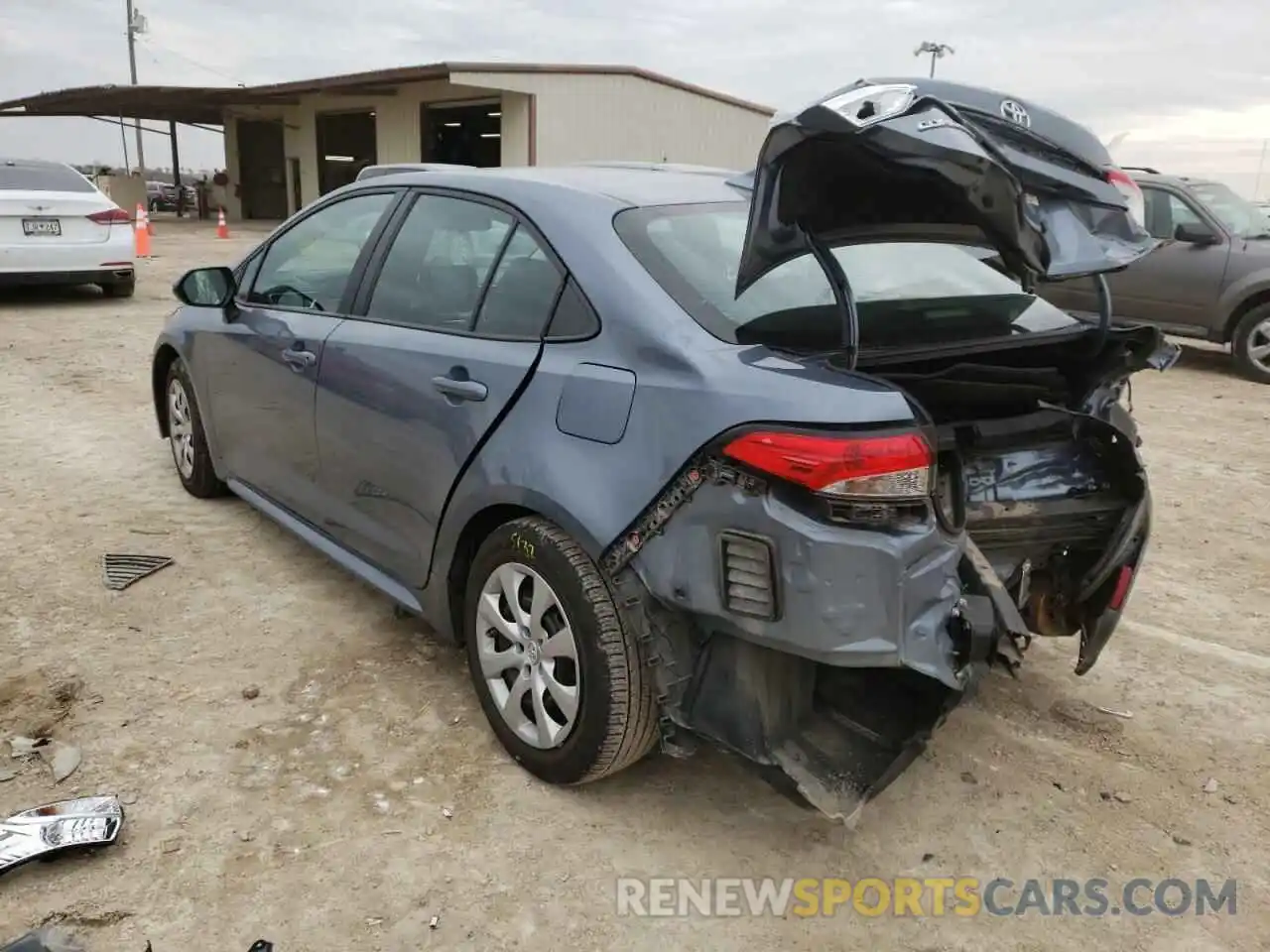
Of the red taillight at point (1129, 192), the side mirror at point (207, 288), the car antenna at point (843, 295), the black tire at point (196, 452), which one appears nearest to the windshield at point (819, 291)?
the car antenna at point (843, 295)

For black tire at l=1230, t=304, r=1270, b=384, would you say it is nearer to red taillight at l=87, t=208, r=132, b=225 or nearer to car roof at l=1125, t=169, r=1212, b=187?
car roof at l=1125, t=169, r=1212, b=187

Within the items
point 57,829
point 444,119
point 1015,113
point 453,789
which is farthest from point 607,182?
point 444,119

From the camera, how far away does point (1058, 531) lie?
280 centimetres

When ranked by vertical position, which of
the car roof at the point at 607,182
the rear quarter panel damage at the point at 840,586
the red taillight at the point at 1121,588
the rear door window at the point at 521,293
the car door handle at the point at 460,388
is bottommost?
the red taillight at the point at 1121,588

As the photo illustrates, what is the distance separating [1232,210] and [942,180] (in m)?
8.78

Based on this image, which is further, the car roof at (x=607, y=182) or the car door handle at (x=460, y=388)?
the car roof at (x=607, y=182)

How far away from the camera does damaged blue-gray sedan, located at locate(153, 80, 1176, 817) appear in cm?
213

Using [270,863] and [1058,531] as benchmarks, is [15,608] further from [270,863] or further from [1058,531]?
[1058,531]

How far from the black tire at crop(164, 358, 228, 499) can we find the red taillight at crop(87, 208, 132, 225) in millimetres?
6639

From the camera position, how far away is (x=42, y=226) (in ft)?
32.9

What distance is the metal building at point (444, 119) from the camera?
19984 mm

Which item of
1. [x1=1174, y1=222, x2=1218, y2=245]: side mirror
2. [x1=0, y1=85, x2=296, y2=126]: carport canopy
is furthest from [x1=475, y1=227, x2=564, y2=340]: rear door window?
[x1=0, y1=85, x2=296, y2=126]: carport canopy

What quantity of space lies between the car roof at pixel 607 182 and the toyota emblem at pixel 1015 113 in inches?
34.3

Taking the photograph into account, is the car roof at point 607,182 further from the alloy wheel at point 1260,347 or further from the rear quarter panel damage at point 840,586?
the alloy wheel at point 1260,347
